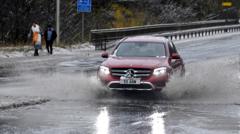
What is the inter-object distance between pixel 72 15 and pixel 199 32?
41.5 feet

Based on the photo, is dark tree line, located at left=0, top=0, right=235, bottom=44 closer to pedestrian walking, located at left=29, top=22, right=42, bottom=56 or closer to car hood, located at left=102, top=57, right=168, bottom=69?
pedestrian walking, located at left=29, top=22, right=42, bottom=56

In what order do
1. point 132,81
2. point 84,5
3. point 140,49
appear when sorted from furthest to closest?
1. point 84,5
2. point 140,49
3. point 132,81

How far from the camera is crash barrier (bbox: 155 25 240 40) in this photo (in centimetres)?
5325

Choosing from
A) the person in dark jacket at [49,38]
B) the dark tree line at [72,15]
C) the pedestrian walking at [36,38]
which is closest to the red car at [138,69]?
the pedestrian walking at [36,38]

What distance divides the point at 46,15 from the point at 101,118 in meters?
38.9

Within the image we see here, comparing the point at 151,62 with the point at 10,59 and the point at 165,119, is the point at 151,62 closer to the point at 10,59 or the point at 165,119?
the point at 165,119

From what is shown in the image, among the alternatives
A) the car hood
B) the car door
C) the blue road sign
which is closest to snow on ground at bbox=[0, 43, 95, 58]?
the blue road sign

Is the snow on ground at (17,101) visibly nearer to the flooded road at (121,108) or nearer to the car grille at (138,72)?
the flooded road at (121,108)

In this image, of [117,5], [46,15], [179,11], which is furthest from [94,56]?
[179,11]

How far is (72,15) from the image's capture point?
2175 inches

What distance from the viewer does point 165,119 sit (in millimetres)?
11859

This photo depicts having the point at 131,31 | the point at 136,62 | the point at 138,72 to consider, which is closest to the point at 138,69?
the point at 138,72

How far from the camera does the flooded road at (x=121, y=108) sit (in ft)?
35.3

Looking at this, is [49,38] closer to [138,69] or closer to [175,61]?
[175,61]
